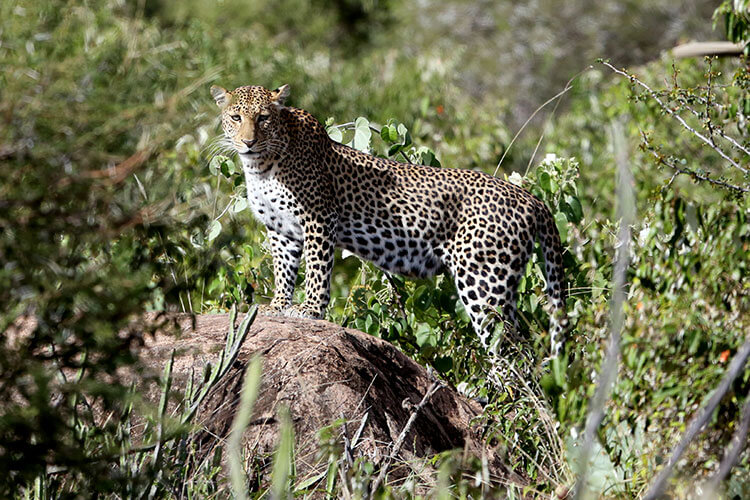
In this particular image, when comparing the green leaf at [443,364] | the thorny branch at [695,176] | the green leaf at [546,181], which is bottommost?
the green leaf at [443,364]

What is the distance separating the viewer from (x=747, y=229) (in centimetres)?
492

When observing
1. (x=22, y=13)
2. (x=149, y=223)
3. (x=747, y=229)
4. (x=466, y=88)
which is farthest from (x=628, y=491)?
(x=466, y=88)

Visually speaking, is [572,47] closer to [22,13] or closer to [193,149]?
[22,13]

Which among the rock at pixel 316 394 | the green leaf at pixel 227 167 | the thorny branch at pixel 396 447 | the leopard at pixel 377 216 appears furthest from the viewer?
the green leaf at pixel 227 167

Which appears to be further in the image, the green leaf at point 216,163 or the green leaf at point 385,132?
the green leaf at point 216,163

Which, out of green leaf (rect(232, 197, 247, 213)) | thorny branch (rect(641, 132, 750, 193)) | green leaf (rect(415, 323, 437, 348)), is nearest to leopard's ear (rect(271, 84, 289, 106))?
green leaf (rect(232, 197, 247, 213))

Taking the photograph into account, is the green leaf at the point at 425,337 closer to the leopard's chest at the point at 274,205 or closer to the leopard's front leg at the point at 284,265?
the leopard's front leg at the point at 284,265

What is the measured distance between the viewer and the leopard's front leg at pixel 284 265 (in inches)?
312

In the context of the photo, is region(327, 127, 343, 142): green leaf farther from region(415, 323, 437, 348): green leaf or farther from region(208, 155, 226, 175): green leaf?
region(415, 323, 437, 348): green leaf

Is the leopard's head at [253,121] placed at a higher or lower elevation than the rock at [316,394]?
higher

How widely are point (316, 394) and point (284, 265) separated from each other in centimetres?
215

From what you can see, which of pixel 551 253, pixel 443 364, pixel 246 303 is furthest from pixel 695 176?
pixel 246 303

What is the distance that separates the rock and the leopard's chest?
131 centimetres

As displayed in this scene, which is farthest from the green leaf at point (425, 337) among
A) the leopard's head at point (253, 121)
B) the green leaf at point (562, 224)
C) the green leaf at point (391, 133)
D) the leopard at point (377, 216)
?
the leopard's head at point (253, 121)
